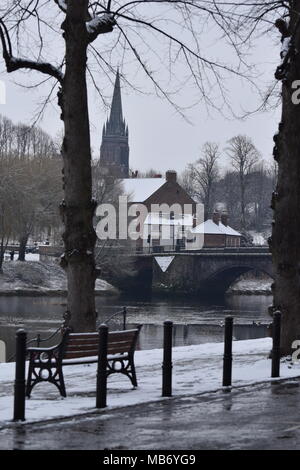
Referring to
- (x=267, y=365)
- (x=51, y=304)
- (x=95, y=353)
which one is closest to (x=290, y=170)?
(x=267, y=365)

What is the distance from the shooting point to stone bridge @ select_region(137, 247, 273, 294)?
81.6 meters

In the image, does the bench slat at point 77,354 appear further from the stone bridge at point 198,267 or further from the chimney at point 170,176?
the chimney at point 170,176

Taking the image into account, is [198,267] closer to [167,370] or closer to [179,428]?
[167,370]

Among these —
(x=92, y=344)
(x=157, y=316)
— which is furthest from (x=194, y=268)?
(x=92, y=344)

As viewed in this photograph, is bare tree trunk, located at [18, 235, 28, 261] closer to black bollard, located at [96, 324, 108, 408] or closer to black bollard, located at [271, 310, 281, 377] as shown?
black bollard, located at [271, 310, 281, 377]

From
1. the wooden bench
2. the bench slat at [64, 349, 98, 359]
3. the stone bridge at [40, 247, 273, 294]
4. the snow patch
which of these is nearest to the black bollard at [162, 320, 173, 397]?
the wooden bench

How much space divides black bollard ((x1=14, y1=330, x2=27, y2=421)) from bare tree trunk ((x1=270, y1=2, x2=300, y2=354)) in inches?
291

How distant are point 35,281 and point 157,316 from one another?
18.1 metres

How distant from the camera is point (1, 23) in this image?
53.9 feet

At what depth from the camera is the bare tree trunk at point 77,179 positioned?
637 inches

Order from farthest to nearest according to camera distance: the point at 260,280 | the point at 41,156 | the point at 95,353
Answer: the point at 260,280, the point at 41,156, the point at 95,353

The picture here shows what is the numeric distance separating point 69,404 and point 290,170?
22.6ft

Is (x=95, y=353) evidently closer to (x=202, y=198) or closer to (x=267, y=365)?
(x=267, y=365)

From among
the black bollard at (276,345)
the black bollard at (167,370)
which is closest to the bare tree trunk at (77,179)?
the black bollard at (276,345)
